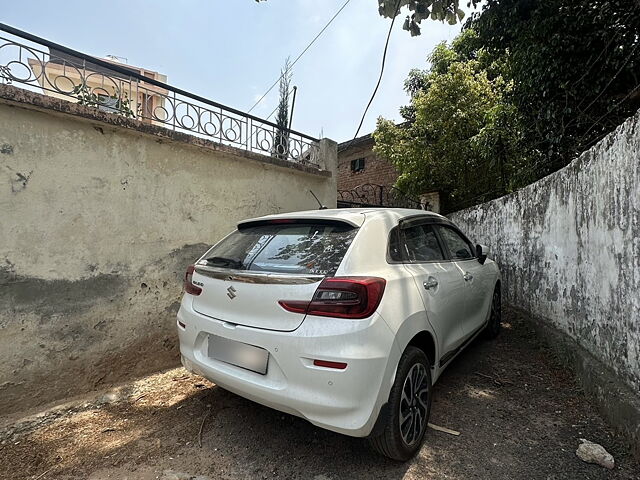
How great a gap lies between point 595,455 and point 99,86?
4.73 m

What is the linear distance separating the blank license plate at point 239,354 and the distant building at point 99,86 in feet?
8.45

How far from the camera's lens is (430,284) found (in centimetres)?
253

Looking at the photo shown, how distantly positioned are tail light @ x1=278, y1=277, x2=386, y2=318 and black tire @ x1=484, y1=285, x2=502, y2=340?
282 centimetres

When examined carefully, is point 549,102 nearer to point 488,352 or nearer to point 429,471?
point 488,352

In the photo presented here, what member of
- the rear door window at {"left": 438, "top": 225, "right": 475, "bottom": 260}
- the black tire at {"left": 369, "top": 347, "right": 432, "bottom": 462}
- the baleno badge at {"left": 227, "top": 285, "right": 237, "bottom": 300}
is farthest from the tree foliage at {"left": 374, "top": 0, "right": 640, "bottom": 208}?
the baleno badge at {"left": 227, "top": 285, "right": 237, "bottom": 300}

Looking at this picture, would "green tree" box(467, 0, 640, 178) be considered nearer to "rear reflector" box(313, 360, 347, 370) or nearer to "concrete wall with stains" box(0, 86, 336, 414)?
"concrete wall with stains" box(0, 86, 336, 414)

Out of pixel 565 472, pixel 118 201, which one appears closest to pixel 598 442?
pixel 565 472

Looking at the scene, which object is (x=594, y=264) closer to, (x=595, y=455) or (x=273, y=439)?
(x=595, y=455)

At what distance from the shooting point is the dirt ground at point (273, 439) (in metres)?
2.12

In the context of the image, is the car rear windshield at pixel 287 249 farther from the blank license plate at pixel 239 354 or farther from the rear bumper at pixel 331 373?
the blank license plate at pixel 239 354

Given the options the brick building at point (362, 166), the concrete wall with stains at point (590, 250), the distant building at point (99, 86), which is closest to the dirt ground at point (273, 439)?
the concrete wall with stains at point (590, 250)

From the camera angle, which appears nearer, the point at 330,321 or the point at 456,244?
the point at 330,321

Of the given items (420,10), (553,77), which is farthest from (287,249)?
(553,77)

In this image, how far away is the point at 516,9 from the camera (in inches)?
210
